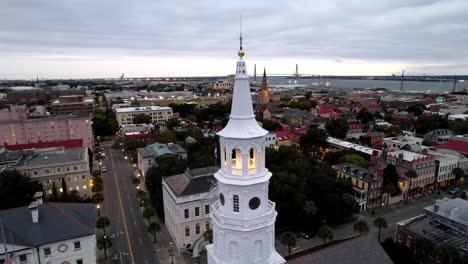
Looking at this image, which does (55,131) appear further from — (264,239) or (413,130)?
(413,130)

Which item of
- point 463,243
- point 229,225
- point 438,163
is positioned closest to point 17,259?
point 229,225

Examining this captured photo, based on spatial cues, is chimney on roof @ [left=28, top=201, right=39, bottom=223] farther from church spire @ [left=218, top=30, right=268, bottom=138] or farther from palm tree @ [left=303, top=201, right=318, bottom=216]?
palm tree @ [left=303, top=201, right=318, bottom=216]

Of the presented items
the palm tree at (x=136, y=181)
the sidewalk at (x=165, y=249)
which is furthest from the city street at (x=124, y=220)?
the palm tree at (x=136, y=181)

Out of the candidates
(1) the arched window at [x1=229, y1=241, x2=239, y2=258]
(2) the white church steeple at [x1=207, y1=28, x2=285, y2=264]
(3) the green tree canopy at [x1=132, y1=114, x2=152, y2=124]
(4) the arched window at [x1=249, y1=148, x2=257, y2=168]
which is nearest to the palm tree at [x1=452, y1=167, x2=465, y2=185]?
(2) the white church steeple at [x1=207, y1=28, x2=285, y2=264]

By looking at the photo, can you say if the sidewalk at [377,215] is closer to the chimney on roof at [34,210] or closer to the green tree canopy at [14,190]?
the chimney on roof at [34,210]

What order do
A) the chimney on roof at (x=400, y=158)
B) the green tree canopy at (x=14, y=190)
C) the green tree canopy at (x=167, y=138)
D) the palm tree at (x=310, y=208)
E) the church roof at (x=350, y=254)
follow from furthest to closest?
1. the green tree canopy at (x=167, y=138)
2. the chimney on roof at (x=400, y=158)
3. the green tree canopy at (x=14, y=190)
4. the palm tree at (x=310, y=208)
5. the church roof at (x=350, y=254)

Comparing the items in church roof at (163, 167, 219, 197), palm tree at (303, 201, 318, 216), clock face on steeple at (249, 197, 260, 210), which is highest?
clock face on steeple at (249, 197, 260, 210)
